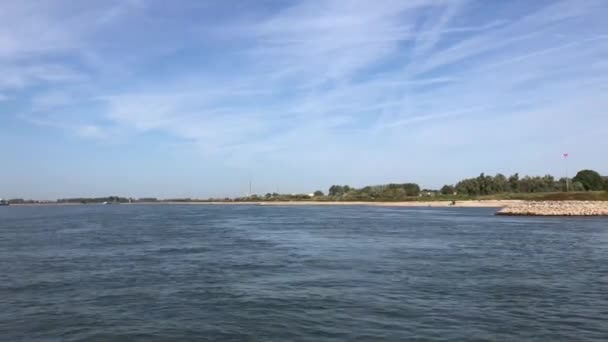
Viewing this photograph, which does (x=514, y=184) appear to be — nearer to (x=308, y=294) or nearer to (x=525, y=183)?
(x=525, y=183)

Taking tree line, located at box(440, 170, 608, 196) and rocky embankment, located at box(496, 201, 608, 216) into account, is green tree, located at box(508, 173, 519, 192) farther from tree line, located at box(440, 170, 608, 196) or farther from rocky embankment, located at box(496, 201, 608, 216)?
rocky embankment, located at box(496, 201, 608, 216)

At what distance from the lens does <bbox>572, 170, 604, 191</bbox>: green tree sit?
533 ft

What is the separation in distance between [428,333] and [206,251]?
71.2ft

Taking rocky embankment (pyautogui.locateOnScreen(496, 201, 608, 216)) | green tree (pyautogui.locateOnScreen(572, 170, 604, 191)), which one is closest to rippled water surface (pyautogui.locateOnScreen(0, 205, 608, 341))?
rocky embankment (pyautogui.locateOnScreen(496, 201, 608, 216))

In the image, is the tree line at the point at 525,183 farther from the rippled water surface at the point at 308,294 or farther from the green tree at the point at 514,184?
the rippled water surface at the point at 308,294


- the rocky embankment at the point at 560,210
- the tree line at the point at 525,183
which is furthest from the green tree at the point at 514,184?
the rocky embankment at the point at 560,210

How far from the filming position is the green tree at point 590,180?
162 m

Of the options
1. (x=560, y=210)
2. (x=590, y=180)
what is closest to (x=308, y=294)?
→ (x=560, y=210)

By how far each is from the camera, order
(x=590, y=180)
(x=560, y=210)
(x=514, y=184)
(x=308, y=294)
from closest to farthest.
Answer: (x=308, y=294) < (x=560, y=210) < (x=590, y=180) < (x=514, y=184)

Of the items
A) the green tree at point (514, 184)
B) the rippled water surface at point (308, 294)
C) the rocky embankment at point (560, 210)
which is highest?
the green tree at point (514, 184)

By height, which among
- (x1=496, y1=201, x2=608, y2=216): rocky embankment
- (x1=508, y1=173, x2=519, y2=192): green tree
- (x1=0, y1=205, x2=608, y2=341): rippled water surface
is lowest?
(x1=0, y1=205, x2=608, y2=341): rippled water surface

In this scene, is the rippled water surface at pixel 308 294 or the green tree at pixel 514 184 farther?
the green tree at pixel 514 184

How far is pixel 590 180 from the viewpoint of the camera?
165 m

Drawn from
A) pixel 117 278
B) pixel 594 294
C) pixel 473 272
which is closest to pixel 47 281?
pixel 117 278
